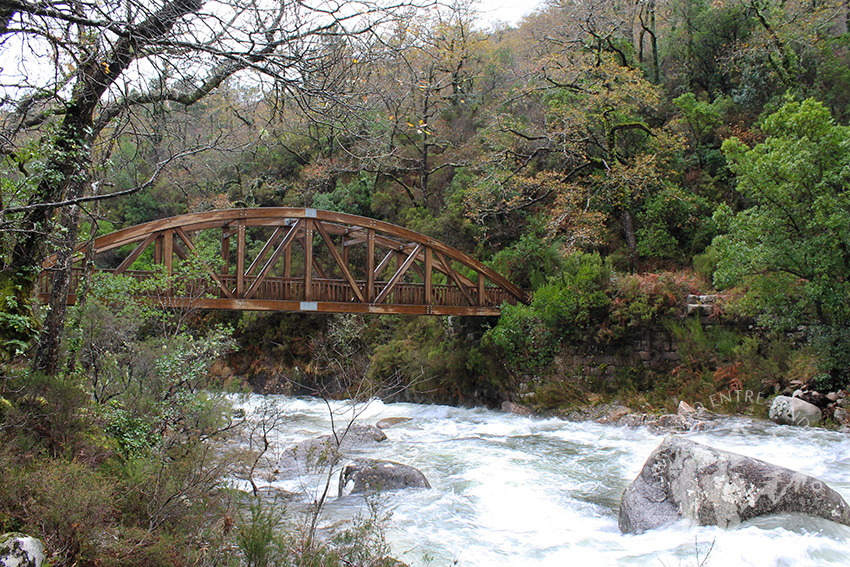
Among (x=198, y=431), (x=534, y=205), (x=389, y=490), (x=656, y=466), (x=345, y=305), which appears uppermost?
(x=534, y=205)

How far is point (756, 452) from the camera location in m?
8.56

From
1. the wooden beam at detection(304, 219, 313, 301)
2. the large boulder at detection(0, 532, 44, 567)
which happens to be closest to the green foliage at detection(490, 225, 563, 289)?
the wooden beam at detection(304, 219, 313, 301)

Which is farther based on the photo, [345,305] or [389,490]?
[345,305]

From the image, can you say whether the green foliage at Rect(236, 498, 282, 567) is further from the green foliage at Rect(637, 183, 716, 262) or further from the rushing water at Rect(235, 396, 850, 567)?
the green foliage at Rect(637, 183, 716, 262)

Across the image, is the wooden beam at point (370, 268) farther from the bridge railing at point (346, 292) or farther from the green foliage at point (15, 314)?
the green foliage at point (15, 314)

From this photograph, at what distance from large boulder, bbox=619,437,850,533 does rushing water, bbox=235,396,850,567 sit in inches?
4.9

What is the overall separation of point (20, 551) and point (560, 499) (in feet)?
19.8

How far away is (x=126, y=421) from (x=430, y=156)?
66.8 ft

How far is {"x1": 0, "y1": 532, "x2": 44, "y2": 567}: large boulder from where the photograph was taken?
316 cm

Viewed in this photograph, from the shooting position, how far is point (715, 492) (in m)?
5.80

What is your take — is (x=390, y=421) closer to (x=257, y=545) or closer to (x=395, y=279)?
(x=395, y=279)

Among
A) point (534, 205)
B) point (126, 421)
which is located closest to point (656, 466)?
point (126, 421)

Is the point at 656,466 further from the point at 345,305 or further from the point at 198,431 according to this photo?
the point at 345,305

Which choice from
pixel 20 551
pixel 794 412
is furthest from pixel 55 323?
pixel 794 412
